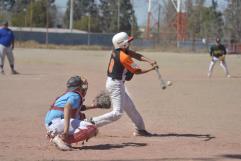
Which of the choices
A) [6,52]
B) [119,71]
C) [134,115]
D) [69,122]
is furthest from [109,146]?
[6,52]

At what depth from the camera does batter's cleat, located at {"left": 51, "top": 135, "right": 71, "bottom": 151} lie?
8.53m

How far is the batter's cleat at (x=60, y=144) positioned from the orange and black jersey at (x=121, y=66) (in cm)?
163

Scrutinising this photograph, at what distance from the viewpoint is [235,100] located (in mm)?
16484

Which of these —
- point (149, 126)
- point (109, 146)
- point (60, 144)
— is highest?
point (60, 144)

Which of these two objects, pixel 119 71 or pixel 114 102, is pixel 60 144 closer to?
pixel 114 102

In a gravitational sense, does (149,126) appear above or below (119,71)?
below

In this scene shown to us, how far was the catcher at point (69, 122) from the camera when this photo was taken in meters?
8.64

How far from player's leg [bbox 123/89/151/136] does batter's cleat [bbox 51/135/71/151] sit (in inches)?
67.6

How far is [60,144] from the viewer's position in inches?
337

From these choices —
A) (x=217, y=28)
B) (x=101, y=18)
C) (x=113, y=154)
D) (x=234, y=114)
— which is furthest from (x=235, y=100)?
(x=101, y=18)

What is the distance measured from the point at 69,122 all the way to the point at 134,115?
68.7 inches

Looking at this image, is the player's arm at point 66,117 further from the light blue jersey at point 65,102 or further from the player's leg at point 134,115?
the player's leg at point 134,115

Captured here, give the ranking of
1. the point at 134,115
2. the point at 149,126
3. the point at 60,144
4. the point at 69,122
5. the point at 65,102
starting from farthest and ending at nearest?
the point at 149,126 < the point at 134,115 < the point at 65,102 < the point at 69,122 < the point at 60,144

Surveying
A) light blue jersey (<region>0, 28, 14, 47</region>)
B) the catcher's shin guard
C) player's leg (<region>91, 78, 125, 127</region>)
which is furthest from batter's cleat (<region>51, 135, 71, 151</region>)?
light blue jersey (<region>0, 28, 14, 47</region>)
